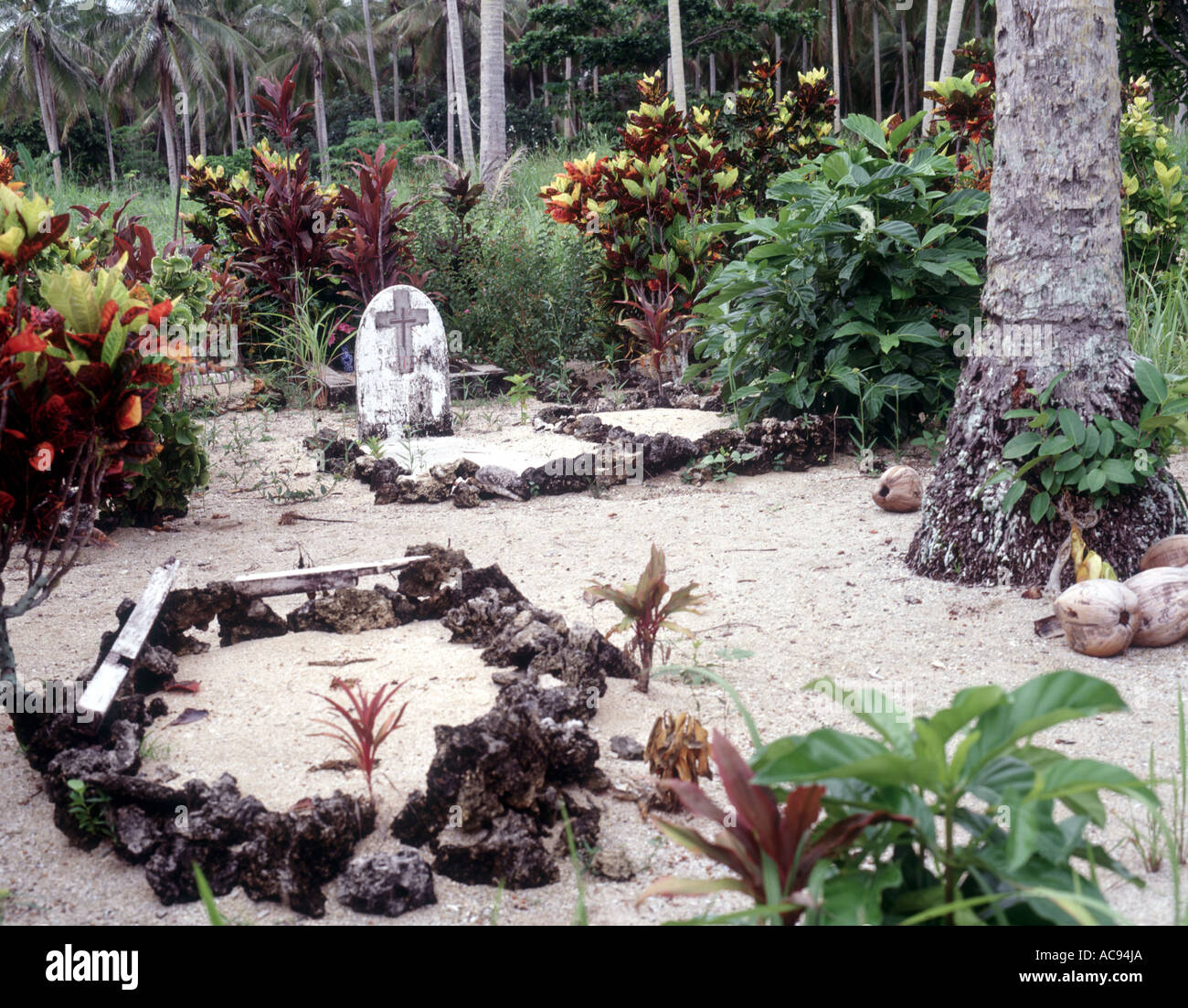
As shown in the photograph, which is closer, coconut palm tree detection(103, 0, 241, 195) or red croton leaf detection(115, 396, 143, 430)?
red croton leaf detection(115, 396, 143, 430)

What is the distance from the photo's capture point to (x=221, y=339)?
794 cm

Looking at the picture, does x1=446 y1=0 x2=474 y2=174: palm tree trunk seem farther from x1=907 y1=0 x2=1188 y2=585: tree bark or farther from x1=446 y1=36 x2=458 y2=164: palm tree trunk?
x1=907 y1=0 x2=1188 y2=585: tree bark

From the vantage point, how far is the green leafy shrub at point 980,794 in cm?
108

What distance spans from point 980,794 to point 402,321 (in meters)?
5.48

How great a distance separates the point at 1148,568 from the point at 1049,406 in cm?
60

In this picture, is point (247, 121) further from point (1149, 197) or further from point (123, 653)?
point (123, 653)

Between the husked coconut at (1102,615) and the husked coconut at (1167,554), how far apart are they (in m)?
0.32

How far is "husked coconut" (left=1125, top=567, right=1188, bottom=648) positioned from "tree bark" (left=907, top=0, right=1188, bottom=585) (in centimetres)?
27

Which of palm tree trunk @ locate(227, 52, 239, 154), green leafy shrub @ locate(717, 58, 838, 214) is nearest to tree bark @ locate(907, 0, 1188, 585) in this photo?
green leafy shrub @ locate(717, 58, 838, 214)

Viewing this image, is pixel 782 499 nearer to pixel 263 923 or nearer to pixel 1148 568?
pixel 1148 568

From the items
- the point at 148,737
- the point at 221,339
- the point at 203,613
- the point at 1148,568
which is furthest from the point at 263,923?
the point at 221,339

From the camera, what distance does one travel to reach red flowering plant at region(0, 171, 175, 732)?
2.22 m

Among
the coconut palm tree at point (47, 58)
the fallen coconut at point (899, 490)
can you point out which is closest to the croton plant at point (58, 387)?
the fallen coconut at point (899, 490)

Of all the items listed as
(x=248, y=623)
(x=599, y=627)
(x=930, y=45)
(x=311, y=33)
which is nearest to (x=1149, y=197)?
(x=599, y=627)
